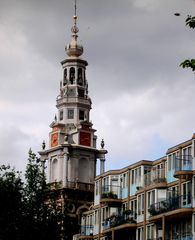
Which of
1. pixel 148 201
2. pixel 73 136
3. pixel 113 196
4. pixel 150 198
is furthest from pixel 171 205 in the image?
pixel 73 136

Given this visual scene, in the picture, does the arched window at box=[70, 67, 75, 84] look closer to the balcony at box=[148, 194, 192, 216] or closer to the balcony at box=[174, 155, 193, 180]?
the balcony at box=[148, 194, 192, 216]

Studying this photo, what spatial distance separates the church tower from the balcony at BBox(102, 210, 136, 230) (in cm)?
4634

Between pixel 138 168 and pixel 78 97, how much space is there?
5592cm

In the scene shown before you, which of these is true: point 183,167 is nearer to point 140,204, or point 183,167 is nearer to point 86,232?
point 140,204

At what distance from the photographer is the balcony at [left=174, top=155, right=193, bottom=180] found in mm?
85062

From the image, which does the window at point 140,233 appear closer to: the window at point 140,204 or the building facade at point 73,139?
the window at point 140,204

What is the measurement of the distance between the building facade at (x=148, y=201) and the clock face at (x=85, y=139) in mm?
38328

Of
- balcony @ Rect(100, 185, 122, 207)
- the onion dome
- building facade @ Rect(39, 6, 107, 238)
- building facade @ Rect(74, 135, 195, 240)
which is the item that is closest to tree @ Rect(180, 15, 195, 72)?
building facade @ Rect(74, 135, 195, 240)

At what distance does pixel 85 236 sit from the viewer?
11131 cm

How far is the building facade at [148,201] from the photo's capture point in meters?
85.9

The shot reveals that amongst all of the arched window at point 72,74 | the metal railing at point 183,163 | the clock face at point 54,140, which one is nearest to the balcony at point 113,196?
the metal railing at point 183,163

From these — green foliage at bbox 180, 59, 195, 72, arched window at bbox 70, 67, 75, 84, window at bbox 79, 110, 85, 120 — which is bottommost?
green foliage at bbox 180, 59, 195, 72

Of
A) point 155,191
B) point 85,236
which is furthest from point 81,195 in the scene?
point 155,191

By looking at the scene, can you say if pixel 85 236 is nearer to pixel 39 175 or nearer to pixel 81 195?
pixel 39 175
